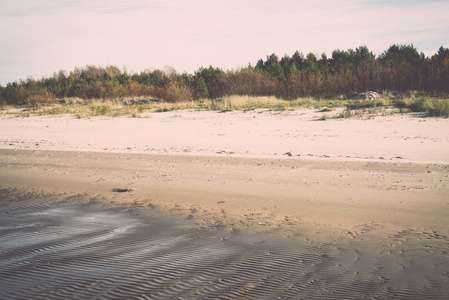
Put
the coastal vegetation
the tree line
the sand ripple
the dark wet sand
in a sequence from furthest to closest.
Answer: the tree line → the coastal vegetation → the dark wet sand → the sand ripple

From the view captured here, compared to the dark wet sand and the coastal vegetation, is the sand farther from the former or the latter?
the coastal vegetation

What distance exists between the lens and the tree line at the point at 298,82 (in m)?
23.8

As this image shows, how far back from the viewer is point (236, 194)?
6.63 metres

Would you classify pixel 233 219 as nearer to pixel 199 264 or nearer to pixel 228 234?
pixel 228 234

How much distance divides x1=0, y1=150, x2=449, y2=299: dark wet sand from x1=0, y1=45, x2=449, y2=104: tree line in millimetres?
16946

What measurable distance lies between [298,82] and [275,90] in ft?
4.91

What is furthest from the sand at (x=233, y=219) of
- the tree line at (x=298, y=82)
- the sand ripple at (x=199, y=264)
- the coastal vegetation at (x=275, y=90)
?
the tree line at (x=298, y=82)

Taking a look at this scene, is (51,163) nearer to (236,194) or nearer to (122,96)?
(236,194)

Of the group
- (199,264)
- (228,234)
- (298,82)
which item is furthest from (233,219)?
(298,82)

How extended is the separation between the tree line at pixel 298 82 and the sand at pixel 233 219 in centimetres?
1272

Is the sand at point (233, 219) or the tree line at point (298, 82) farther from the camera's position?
the tree line at point (298, 82)

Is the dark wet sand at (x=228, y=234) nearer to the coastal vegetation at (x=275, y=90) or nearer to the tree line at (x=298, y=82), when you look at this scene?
the coastal vegetation at (x=275, y=90)

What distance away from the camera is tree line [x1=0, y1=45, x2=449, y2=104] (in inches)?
936

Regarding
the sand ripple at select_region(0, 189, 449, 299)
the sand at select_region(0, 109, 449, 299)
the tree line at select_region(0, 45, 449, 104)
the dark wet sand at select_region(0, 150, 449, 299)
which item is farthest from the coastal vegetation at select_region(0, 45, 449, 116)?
the sand ripple at select_region(0, 189, 449, 299)
